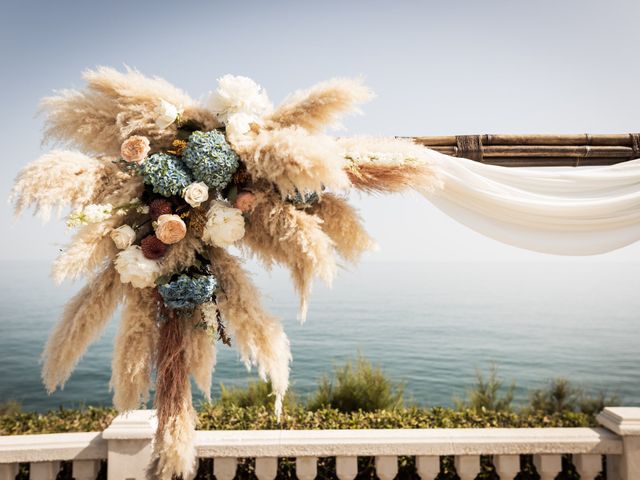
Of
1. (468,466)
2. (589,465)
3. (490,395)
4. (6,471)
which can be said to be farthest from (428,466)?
(490,395)

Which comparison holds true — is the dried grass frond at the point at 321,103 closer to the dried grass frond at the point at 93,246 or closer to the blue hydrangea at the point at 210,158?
the blue hydrangea at the point at 210,158

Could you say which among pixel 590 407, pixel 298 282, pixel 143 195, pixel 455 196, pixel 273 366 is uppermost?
Result: pixel 455 196

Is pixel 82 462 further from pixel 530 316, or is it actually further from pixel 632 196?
pixel 530 316

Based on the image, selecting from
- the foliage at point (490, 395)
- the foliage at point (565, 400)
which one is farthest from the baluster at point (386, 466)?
the foliage at point (565, 400)

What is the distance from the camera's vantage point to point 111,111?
1.09 metres

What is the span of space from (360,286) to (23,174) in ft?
86.8

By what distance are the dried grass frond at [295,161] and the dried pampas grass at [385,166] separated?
0.14m

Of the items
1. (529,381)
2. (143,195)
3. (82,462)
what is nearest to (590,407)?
(82,462)

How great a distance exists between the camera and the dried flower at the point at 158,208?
→ 1.04m

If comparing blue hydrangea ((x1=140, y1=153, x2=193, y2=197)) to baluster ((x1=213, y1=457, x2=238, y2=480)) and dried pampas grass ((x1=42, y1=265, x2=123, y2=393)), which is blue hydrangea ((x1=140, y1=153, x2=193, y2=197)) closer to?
dried pampas grass ((x1=42, y1=265, x2=123, y2=393))

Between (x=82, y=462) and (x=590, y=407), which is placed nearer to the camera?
(x=82, y=462)

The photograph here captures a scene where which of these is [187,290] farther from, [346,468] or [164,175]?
[346,468]

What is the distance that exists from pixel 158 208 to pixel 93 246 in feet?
0.54

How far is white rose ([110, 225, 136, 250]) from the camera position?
100 centimetres
